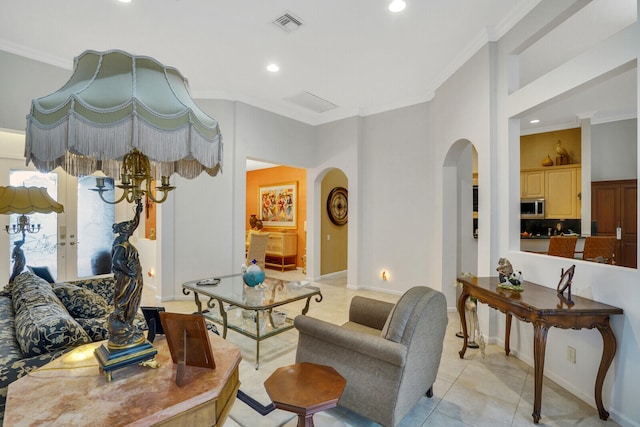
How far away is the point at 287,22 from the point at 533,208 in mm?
5982

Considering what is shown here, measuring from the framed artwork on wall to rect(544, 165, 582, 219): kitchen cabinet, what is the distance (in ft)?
17.9

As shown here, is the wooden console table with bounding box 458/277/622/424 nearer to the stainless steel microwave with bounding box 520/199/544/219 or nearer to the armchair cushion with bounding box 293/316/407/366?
the armchair cushion with bounding box 293/316/407/366

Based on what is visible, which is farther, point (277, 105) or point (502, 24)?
point (277, 105)

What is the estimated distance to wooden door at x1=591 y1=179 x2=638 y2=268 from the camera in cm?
539

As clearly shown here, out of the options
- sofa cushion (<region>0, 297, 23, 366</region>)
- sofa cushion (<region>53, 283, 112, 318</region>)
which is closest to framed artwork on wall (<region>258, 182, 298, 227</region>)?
sofa cushion (<region>53, 283, 112, 318</region>)

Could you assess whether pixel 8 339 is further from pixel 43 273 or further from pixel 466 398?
pixel 466 398

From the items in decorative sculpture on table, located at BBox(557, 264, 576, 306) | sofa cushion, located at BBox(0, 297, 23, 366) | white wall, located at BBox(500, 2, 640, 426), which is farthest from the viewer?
decorative sculpture on table, located at BBox(557, 264, 576, 306)

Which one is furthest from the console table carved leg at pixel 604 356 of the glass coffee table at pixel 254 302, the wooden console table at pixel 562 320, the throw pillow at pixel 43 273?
the throw pillow at pixel 43 273

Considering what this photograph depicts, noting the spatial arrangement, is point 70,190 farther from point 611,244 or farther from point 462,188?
point 611,244

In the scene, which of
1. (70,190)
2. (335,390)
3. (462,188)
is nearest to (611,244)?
(462,188)

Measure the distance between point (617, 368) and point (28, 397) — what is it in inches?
120

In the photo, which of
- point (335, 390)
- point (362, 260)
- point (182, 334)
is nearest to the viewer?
point (182, 334)

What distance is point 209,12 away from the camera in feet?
9.54

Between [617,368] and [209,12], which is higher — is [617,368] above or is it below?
below
